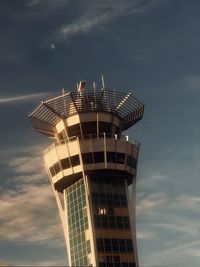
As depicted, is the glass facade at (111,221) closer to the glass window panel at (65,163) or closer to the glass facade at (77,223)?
the glass facade at (77,223)

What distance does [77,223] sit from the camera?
129750 millimetres

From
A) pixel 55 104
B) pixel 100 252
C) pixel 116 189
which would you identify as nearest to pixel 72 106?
pixel 55 104

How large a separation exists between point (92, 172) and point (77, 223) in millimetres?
13178

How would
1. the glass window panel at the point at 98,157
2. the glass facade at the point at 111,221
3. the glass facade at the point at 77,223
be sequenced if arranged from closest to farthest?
the glass facade at the point at 111,221, the glass facade at the point at 77,223, the glass window panel at the point at 98,157

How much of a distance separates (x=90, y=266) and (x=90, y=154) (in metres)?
26.9

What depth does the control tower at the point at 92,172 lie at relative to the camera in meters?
125

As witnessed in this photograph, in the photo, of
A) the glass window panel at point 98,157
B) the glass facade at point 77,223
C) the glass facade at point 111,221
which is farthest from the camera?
the glass window panel at point 98,157

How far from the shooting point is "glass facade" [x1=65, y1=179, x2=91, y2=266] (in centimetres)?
12569

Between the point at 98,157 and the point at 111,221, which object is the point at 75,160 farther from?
the point at 111,221

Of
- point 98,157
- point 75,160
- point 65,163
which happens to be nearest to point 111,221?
point 98,157

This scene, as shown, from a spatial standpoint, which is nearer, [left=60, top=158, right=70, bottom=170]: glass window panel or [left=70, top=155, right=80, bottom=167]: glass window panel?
[left=70, top=155, right=80, bottom=167]: glass window panel

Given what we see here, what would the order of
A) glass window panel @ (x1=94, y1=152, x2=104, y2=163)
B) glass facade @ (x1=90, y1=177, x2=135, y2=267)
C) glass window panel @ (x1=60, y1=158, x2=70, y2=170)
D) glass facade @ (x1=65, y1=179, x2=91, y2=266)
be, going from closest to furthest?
glass facade @ (x1=90, y1=177, x2=135, y2=267) < glass facade @ (x1=65, y1=179, x2=91, y2=266) < glass window panel @ (x1=94, y1=152, x2=104, y2=163) < glass window panel @ (x1=60, y1=158, x2=70, y2=170)

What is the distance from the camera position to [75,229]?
130 m

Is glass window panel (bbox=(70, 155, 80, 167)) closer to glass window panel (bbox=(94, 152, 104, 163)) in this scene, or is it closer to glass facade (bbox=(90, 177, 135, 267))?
glass window panel (bbox=(94, 152, 104, 163))
